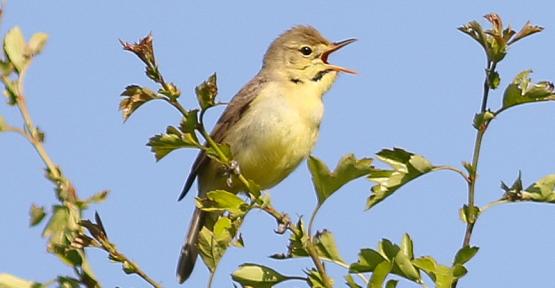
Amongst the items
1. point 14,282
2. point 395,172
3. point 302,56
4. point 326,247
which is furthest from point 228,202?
point 302,56

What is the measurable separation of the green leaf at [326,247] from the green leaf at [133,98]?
25.5 inches

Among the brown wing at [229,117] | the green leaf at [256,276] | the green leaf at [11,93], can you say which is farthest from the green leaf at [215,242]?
the brown wing at [229,117]

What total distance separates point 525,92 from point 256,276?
895 mm

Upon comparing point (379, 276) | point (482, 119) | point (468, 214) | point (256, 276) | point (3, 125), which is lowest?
point (256, 276)

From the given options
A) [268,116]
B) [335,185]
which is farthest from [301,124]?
[335,185]

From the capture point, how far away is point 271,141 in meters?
5.27

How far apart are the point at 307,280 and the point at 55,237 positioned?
65cm

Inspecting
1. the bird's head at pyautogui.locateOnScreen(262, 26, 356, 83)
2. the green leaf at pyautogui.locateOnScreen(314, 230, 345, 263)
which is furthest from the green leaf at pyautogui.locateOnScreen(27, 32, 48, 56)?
the bird's head at pyautogui.locateOnScreen(262, 26, 356, 83)

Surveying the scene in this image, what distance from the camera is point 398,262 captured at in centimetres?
249

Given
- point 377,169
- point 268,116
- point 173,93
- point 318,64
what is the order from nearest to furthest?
point 173,93 < point 377,169 < point 268,116 < point 318,64

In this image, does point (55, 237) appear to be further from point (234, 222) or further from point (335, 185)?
point (335, 185)

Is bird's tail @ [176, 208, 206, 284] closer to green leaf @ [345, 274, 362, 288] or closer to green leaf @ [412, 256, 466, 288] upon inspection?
green leaf @ [345, 274, 362, 288]

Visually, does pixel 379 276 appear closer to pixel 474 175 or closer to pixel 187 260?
pixel 474 175

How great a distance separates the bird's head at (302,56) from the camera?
5.84m
